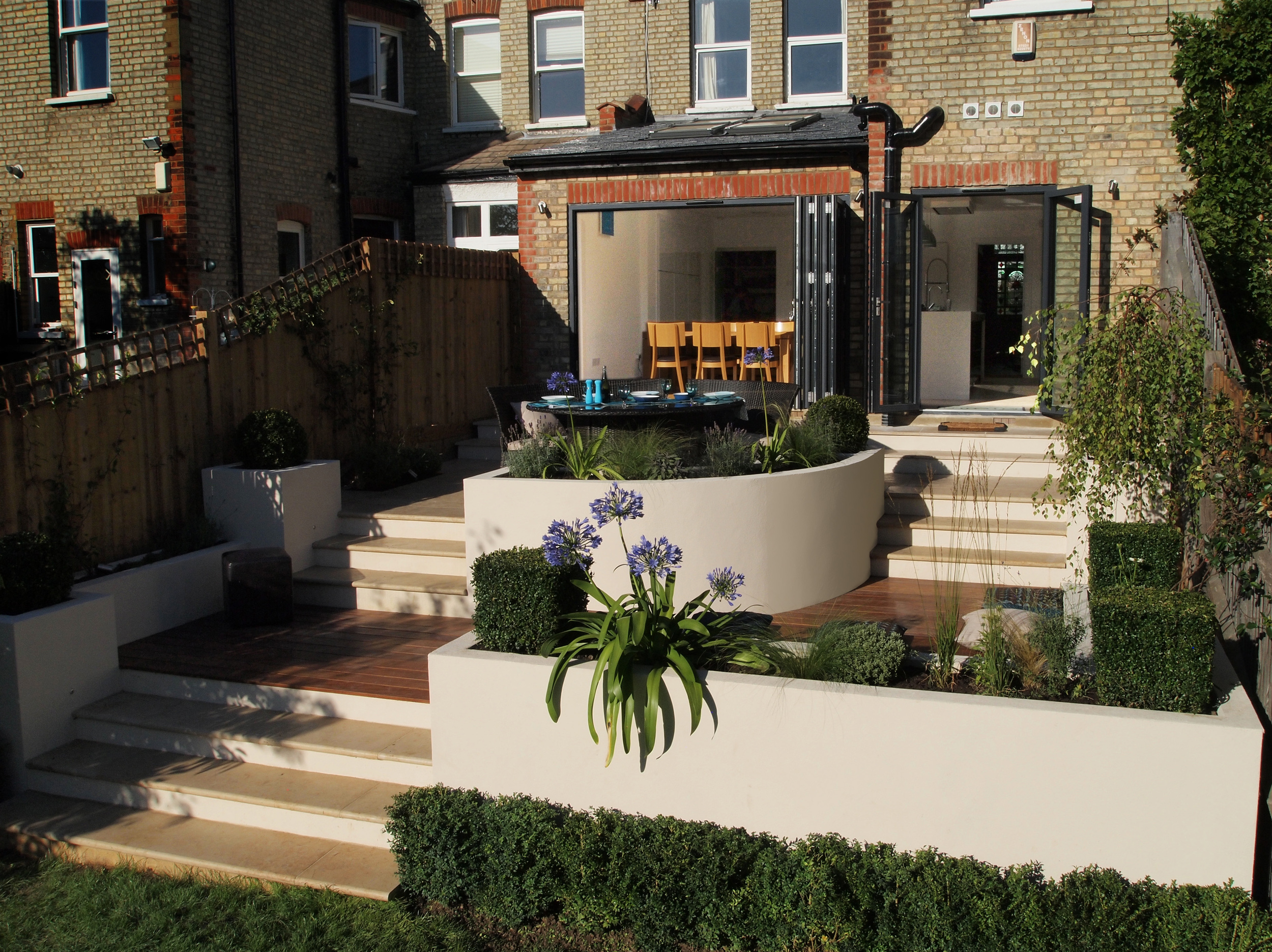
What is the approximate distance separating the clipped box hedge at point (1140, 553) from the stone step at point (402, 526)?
Answer: 411cm

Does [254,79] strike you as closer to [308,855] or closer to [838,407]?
[838,407]

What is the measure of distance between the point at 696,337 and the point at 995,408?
4.33 m

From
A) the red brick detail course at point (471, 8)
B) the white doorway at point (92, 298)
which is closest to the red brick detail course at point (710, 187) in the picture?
the red brick detail course at point (471, 8)

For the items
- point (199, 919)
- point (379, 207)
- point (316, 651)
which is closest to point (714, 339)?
point (379, 207)

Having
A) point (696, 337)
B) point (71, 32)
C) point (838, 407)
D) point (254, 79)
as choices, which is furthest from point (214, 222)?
point (838, 407)

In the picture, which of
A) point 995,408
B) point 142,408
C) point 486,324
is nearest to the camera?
point 142,408

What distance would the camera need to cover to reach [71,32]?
494 inches

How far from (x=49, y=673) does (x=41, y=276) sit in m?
9.66

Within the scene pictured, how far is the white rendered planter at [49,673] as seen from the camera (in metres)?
5.24

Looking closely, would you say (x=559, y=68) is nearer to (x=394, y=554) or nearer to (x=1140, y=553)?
(x=394, y=554)

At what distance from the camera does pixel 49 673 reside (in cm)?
539

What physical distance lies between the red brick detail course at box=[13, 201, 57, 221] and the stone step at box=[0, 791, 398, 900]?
9.84m

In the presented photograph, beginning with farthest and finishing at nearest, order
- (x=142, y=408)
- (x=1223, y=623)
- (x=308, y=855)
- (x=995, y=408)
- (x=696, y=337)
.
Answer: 1. (x=696, y=337)
2. (x=995, y=408)
3. (x=142, y=408)
4. (x=1223, y=623)
5. (x=308, y=855)

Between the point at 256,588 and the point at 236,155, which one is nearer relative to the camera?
the point at 256,588
